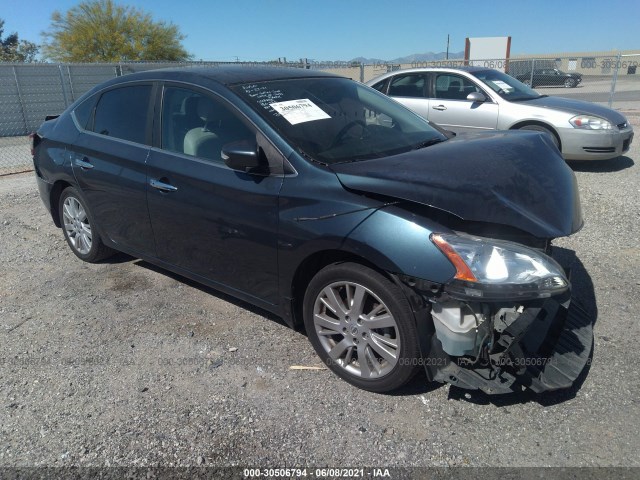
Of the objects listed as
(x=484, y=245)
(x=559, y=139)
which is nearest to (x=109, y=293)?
(x=484, y=245)

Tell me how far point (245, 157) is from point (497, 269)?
1536mm

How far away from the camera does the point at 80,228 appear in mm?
4809

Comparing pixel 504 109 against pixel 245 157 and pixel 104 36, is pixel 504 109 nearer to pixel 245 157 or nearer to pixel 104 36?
pixel 245 157

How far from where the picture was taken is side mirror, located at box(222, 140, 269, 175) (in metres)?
3.01

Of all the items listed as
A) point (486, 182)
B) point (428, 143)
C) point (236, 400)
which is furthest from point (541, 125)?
point (236, 400)

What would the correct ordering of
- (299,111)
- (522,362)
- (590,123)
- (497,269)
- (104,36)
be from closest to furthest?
(497,269) → (522,362) → (299,111) → (590,123) → (104,36)

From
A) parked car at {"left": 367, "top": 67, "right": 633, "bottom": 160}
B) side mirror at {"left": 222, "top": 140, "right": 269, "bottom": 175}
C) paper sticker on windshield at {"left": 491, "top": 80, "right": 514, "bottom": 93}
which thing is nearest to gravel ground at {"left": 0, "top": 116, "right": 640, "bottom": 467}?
side mirror at {"left": 222, "top": 140, "right": 269, "bottom": 175}

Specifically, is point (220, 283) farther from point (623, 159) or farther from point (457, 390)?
point (623, 159)

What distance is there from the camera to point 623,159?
8828mm

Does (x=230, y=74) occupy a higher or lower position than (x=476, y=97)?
higher

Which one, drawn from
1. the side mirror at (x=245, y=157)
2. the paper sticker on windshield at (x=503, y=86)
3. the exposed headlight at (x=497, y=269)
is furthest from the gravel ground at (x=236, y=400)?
the paper sticker on windshield at (x=503, y=86)

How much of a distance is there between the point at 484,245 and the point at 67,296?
3.45 m

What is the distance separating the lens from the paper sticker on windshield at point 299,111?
10.8 feet

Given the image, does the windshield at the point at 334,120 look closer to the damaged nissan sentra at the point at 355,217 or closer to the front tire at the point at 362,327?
the damaged nissan sentra at the point at 355,217
